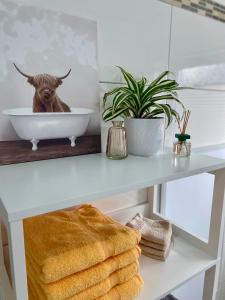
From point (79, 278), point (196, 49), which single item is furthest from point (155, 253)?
point (196, 49)

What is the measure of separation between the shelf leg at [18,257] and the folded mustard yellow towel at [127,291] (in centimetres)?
21

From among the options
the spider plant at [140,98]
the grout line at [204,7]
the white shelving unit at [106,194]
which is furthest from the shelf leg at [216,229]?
the grout line at [204,7]

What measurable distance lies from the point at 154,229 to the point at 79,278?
416mm

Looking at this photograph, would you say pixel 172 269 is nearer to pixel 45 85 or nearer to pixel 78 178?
pixel 78 178

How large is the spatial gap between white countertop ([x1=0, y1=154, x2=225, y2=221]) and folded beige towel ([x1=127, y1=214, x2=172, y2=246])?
276 millimetres

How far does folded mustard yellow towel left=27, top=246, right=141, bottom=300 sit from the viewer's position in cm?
49

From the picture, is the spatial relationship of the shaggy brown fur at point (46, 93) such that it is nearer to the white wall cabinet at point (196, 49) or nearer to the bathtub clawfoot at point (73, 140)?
the bathtub clawfoot at point (73, 140)

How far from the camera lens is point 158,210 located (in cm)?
111

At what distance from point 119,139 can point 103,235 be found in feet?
0.96

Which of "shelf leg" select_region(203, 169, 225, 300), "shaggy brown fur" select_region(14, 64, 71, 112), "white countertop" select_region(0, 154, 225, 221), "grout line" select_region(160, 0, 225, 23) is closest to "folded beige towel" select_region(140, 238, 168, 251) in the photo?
"shelf leg" select_region(203, 169, 225, 300)

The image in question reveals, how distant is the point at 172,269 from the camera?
0.75 meters

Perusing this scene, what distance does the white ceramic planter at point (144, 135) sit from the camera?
0.74 meters

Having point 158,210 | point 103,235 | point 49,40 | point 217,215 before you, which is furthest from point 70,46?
point 158,210

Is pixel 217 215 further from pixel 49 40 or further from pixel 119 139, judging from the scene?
pixel 49 40
